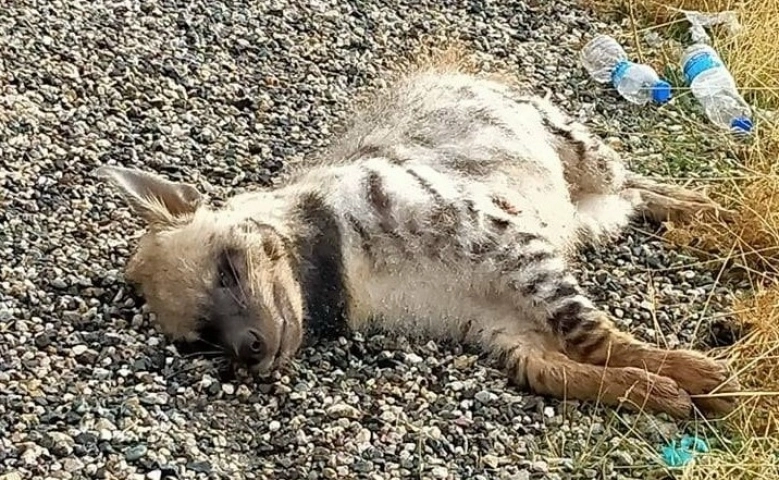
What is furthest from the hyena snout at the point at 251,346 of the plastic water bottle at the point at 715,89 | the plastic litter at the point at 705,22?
the plastic litter at the point at 705,22

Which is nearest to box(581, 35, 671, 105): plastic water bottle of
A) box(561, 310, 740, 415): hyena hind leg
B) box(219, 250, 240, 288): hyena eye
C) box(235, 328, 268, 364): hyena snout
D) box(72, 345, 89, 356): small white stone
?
box(561, 310, 740, 415): hyena hind leg

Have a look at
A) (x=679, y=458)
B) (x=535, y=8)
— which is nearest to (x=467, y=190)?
(x=679, y=458)

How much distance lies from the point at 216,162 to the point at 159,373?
4.83ft

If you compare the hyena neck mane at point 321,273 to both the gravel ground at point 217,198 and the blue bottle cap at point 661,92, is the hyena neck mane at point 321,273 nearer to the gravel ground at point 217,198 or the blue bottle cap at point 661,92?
the gravel ground at point 217,198

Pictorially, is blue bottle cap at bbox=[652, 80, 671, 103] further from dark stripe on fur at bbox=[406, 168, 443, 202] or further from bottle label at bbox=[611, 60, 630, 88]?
dark stripe on fur at bbox=[406, 168, 443, 202]

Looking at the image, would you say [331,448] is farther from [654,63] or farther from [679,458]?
[654,63]

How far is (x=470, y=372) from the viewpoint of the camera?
13.9ft

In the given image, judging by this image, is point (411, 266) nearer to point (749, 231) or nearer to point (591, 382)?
point (591, 382)

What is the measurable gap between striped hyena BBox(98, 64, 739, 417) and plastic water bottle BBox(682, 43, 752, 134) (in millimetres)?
1347

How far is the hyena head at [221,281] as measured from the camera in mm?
4016

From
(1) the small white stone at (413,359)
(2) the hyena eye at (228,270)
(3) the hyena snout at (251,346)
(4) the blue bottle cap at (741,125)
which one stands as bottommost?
(1) the small white stone at (413,359)

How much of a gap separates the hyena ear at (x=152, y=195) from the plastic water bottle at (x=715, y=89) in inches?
102

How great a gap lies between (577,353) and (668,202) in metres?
1.19

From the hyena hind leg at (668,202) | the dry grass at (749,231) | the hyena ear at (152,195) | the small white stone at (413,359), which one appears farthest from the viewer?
the hyena hind leg at (668,202)
